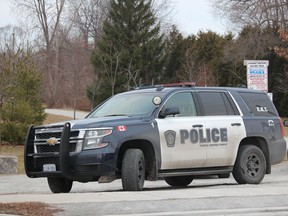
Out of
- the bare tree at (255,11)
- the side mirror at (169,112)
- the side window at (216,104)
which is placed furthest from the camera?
the bare tree at (255,11)

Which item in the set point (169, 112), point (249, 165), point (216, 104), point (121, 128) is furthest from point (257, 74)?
point (121, 128)

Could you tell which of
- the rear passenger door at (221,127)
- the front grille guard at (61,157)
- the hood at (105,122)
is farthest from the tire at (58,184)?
the rear passenger door at (221,127)

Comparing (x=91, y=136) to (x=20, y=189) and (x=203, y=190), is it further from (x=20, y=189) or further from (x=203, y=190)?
(x=20, y=189)

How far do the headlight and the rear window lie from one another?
3494 millimetres

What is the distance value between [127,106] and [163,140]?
3.48 ft

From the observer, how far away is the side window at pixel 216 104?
12422 millimetres

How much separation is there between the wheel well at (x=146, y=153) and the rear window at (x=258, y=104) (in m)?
2.66

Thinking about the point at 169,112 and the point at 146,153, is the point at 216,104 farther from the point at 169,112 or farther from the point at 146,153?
the point at 146,153

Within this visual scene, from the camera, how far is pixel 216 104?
497 inches

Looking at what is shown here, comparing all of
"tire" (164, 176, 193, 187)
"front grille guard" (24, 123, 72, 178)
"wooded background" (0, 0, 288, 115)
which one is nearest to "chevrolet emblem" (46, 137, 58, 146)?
"front grille guard" (24, 123, 72, 178)

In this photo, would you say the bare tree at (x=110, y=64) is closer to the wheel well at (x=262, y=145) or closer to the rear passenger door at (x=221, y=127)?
the wheel well at (x=262, y=145)

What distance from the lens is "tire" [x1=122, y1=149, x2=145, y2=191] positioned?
10.9m

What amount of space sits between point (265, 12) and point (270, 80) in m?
8.55

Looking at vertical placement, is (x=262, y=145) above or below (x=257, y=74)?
below
